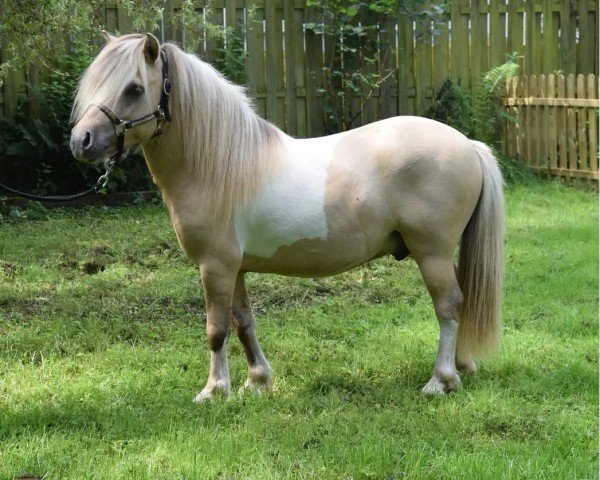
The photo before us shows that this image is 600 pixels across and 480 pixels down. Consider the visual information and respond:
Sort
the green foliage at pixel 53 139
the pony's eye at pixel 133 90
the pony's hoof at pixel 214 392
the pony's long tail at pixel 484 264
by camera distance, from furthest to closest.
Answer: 1. the green foliage at pixel 53 139
2. the pony's long tail at pixel 484 264
3. the pony's hoof at pixel 214 392
4. the pony's eye at pixel 133 90

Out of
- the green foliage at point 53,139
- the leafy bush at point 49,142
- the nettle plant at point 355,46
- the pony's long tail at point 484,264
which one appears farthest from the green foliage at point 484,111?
the pony's long tail at point 484,264

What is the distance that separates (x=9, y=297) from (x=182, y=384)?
2.12 meters

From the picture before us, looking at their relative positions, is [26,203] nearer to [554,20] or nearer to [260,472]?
[260,472]

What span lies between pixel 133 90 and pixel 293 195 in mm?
1002

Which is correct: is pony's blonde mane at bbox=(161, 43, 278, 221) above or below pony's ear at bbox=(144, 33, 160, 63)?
below

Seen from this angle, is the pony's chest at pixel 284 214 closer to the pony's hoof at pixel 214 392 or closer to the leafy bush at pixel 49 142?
the pony's hoof at pixel 214 392

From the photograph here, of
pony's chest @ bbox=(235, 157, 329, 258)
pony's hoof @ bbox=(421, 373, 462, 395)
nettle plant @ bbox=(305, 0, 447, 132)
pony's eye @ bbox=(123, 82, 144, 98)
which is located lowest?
pony's hoof @ bbox=(421, 373, 462, 395)

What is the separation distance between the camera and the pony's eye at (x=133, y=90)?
4.03m

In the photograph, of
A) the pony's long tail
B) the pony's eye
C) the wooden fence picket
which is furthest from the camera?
the wooden fence picket

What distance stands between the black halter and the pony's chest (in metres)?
0.65

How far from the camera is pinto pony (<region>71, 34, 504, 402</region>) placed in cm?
425

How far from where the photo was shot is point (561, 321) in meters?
5.54

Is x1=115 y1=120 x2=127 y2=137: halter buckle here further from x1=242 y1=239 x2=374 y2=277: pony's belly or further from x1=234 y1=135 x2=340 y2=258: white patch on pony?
x1=242 y1=239 x2=374 y2=277: pony's belly

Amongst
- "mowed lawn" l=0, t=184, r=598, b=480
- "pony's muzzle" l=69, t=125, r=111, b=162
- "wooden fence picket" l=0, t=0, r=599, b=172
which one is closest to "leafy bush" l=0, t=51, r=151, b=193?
"wooden fence picket" l=0, t=0, r=599, b=172
